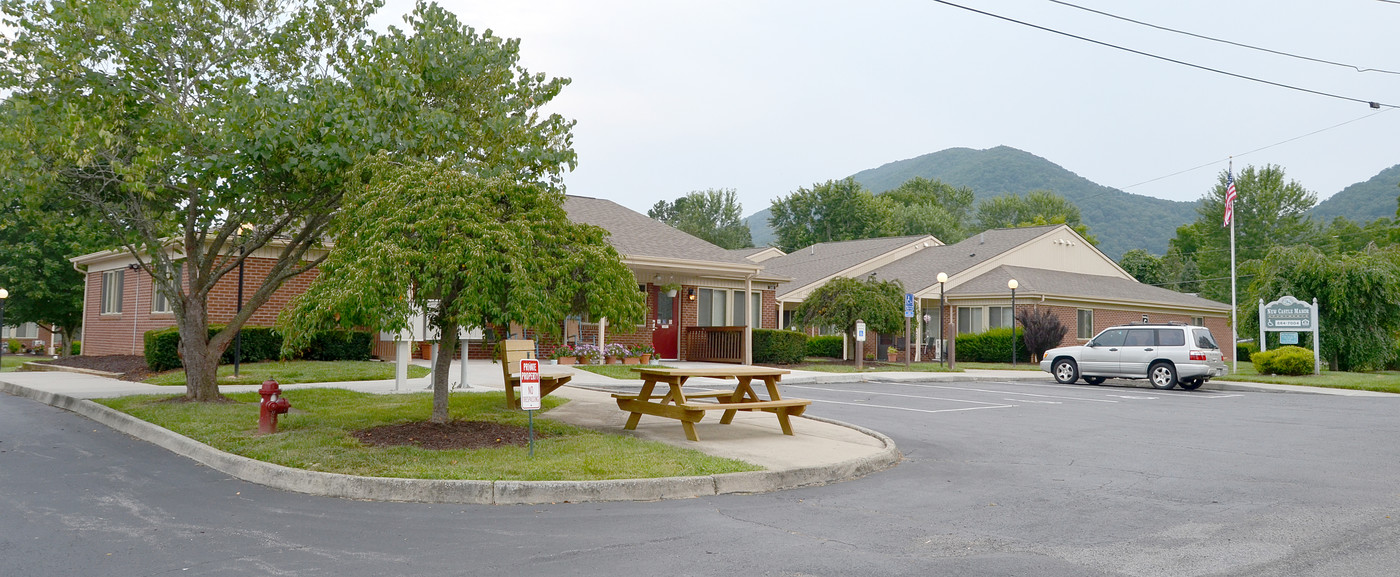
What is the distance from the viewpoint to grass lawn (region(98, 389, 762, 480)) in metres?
7.76

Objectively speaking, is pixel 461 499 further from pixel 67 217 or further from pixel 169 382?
pixel 169 382

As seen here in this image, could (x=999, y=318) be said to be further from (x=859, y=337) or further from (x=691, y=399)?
(x=691, y=399)

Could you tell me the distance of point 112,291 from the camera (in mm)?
26625

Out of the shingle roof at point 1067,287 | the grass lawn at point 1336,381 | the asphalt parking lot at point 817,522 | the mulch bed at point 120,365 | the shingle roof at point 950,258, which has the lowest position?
the asphalt parking lot at point 817,522

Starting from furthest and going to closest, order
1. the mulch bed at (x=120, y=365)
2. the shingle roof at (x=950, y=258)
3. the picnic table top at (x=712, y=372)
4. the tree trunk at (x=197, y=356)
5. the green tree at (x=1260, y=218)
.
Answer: the green tree at (x=1260, y=218), the shingle roof at (x=950, y=258), the mulch bed at (x=120, y=365), the tree trunk at (x=197, y=356), the picnic table top at (x=712, y=372)

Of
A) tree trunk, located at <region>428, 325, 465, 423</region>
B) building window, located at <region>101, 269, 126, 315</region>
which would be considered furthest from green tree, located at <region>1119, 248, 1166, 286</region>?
tree trunk, located at <region>428, 325, 465, 423</region>

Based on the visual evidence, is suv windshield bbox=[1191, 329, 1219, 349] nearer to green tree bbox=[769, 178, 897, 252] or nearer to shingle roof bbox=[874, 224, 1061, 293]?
shingle roof bbox=[874, 224, 1061, 293]

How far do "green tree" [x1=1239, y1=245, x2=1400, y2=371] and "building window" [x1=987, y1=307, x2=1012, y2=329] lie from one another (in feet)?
28.4

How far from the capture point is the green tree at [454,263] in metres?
8.33

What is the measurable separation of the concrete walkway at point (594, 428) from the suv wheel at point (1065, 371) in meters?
12.7

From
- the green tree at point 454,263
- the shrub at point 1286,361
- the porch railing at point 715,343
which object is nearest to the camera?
the green tree at point 454,263

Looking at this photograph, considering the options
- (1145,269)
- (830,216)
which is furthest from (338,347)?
(1145,269)

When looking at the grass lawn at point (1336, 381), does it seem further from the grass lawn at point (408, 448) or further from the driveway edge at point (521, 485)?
the grass lawn at point (408, 448)

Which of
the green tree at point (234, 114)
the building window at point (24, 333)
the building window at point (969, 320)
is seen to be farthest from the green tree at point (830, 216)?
the green tree at point (234, 114)
